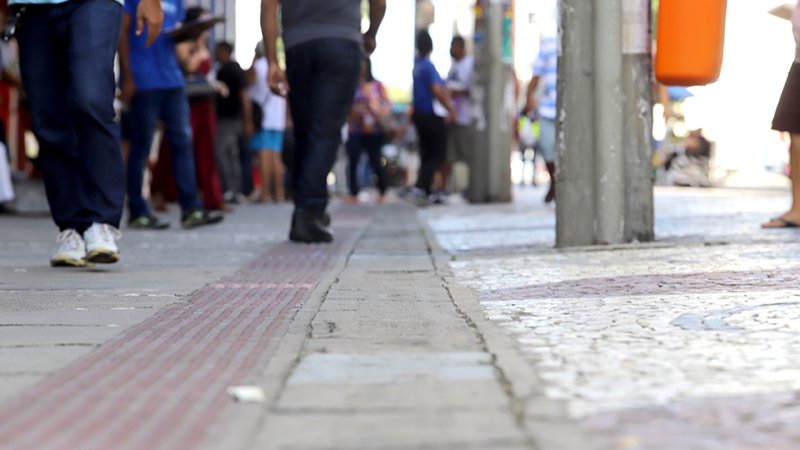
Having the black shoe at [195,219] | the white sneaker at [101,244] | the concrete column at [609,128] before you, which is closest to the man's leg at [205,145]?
the black shoe at [195,219]

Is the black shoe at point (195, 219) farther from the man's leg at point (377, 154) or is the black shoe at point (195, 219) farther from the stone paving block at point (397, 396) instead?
the man's leg at point (377, 154)

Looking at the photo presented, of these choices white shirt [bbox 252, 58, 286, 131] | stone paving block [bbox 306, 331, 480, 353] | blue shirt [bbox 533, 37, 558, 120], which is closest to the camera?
stone paving block [bbox 306, 331, 480, 353]

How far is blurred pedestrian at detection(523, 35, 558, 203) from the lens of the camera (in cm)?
1402

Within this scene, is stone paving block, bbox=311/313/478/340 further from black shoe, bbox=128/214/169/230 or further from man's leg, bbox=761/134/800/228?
black shoe, bbox=128/214/169/230

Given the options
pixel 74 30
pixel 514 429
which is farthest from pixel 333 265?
pixel 514 429

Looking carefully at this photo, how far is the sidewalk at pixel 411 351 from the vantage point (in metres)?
2.81

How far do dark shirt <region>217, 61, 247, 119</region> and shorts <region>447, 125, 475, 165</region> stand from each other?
8.10 feet

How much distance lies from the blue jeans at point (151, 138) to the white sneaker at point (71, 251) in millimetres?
3827

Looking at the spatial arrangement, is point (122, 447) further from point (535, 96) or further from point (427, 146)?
point (427, 146)

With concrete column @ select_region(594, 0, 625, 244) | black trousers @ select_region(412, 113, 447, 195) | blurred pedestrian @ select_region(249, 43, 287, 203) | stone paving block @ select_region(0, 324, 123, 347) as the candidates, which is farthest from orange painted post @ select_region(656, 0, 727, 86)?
blurred pedestrian @ select_region(249, 43, 287, 203)

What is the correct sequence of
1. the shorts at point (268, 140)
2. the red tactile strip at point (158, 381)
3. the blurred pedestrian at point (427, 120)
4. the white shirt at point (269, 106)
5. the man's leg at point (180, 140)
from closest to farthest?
the red tactile strip at point (158, 381) < the man's leg at point (180, 140) < the blurred pedestrian at point (427, 120) < the white shirt at point (269, 106) < the shorts at point (268, 140)

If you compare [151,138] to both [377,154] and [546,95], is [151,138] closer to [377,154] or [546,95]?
[546,95]

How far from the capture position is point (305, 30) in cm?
872

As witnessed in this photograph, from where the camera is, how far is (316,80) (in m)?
8.74
